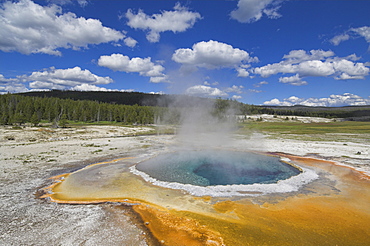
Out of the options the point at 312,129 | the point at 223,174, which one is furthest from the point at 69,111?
the point at 312,129

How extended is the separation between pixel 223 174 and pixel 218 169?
1.22m

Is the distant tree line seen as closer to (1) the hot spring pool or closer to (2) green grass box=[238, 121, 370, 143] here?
(2) green grass box=[238, 121, 370, 143]

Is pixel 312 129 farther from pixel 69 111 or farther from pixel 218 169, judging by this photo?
pixel 69 111

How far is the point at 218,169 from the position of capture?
13336 millimetres

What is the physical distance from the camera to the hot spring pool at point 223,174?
9.20 metres

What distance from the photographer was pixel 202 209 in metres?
7.04

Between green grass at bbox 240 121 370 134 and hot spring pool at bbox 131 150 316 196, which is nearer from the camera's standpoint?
hot spring pool at bbox 131 150 316 196

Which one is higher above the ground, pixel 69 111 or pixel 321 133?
pixel 69 111

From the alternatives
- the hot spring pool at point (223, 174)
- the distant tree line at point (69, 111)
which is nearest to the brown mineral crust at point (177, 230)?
the hot spring pool at point (223, 174)

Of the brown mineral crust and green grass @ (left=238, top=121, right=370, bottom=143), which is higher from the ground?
green grass @ (left=238, top=121, right=370, bottom=143)

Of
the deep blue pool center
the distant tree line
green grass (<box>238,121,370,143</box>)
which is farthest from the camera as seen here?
the distant tree line

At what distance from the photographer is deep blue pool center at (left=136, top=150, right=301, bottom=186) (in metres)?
11.0

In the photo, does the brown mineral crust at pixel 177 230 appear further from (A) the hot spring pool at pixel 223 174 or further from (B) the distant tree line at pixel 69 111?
(B) the distant tree line at pixel 69 111

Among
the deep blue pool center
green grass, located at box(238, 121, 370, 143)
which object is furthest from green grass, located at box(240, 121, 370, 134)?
the deep blue pool center
